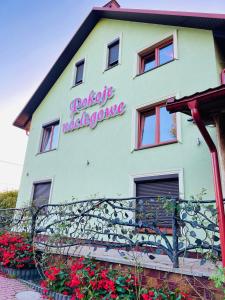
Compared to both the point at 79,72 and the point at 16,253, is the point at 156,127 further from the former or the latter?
the point at 79,72

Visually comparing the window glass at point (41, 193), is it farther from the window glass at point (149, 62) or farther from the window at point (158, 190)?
the window glass at point (149, 62)

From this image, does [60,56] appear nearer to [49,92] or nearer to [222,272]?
[49,92]

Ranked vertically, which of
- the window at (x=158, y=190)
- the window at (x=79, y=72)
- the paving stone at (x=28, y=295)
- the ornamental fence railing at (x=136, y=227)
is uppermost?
the window at (x=79, y=72)

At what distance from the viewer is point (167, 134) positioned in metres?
7.68

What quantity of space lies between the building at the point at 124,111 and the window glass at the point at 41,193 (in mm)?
47

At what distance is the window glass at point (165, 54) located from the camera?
8.74 meters

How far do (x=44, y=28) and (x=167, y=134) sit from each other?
284 inches

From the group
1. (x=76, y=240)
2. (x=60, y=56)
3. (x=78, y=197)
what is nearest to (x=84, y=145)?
(x=78, y=197)

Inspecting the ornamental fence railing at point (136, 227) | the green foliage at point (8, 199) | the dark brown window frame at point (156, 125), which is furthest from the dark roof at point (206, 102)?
the green foliage at point (8, 199)

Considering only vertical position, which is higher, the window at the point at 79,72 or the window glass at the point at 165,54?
the window at the point at 79,72

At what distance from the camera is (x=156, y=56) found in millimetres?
9094

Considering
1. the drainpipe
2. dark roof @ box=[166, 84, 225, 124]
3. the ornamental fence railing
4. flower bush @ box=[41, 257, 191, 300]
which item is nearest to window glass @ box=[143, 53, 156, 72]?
dark roof @ box=[166, 84, 225, 124]

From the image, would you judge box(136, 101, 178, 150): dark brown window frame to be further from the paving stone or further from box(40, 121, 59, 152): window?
the paving stone

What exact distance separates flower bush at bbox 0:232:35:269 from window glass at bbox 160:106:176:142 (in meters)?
5.23
